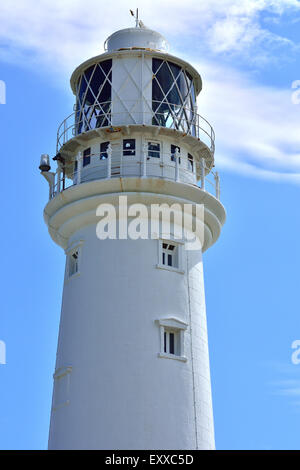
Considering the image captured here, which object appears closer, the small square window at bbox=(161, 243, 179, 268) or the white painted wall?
the white painted wall

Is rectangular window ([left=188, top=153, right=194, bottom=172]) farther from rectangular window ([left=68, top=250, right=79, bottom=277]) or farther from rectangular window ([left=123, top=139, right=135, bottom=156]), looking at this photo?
rectangular window ([left=68, top=250, right=79, bottom=277])

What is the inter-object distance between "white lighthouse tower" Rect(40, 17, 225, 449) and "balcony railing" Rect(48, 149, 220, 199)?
0.04m

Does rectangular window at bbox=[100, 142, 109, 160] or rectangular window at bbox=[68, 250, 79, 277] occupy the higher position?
rectangular window at bbox=[100, 142, 109, 160]

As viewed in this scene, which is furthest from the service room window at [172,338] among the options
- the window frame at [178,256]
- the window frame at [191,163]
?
the window frame at [191,163]

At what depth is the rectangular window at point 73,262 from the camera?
2898 centimetres

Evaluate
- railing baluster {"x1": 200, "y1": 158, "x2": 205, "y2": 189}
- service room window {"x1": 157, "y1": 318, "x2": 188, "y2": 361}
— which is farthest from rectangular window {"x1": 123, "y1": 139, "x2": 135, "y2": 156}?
service room window {"x1": 157, "y1": 318, "x2": 188, "y2": 361}

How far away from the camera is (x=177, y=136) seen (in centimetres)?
2925

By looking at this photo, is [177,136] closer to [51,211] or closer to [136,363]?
[51,211]

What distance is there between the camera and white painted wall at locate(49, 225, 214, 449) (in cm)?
2558

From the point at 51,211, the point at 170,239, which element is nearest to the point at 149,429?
the point at 170,239

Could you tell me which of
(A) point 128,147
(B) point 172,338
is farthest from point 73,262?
(B) point 172,338

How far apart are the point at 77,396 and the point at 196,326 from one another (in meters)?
4.16

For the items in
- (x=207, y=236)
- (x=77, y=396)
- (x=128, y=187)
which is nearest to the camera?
(x=77, y=396)
